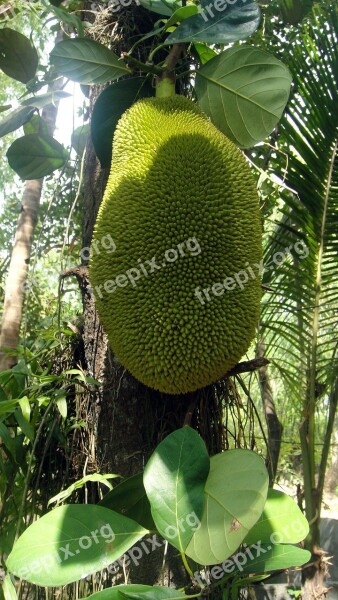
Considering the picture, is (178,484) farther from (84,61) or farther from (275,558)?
(84,61)

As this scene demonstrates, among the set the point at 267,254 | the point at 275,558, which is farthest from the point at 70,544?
the point at 267,254

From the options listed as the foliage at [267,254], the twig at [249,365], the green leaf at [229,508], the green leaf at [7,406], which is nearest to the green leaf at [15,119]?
the foliage at [267,254]

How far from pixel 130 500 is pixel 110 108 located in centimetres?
63

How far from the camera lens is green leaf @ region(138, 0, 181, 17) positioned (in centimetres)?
88

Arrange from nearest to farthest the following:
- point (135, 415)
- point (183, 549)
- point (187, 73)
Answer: point (183, 549) < point (135, 415) < point (187, 73)

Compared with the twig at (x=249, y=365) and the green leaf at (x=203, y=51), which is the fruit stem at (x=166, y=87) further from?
the twig at (x=249, y=365)

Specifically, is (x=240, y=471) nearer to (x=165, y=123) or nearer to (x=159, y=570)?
(x=159, y=570)

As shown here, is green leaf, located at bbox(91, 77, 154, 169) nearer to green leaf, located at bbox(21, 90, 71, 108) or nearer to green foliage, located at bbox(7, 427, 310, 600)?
green leaf, located at bbox(21, 90, 71, 108)

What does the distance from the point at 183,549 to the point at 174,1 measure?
81 centimetres

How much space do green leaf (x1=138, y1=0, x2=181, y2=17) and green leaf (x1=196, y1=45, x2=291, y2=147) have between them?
0.36 feet

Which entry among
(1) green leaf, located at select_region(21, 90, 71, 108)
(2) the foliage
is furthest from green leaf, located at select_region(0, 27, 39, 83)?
(1) green leaf, located at select_region(21, 90, 71, 108)

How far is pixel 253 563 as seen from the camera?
583mm

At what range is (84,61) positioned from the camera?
842 millimetres

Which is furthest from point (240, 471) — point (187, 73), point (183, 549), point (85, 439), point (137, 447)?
point (187, 73)
